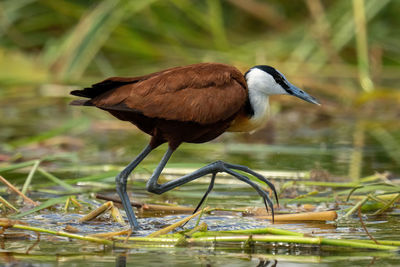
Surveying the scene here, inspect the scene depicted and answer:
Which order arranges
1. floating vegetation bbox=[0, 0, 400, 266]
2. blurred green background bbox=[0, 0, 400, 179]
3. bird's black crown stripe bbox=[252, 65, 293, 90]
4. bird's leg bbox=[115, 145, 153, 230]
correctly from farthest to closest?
blurred green background bbox=[0, 0, 400, 179]
bird's black crown stripe bbox=[252, 65, 293, 90]
bird's leg bbox=[115, 145, 153, 230]
floating vegetation bbox=[0, 0, 400, 266]

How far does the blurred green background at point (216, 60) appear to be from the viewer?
754 centimetres

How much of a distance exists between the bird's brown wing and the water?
0.63 m

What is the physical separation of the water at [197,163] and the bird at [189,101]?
1.64 feet

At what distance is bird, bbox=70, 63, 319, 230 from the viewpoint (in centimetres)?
449

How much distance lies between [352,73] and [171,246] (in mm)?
7189

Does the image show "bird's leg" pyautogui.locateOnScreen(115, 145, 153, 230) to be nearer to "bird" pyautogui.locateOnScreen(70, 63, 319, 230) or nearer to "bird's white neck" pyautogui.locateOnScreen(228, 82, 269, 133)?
"bird" pyautogui.locateOnScreen(70, 63, 319, 230)

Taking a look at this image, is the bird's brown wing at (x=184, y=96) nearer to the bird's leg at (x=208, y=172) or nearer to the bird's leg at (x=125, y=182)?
the bird's leg at (x=208, y=172)

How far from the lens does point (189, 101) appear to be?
4.51 metres

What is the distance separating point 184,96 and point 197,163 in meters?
1.94

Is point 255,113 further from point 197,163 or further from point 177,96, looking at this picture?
point 197,163

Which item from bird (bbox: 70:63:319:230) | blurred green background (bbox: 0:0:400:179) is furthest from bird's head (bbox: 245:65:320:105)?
blurred green background (bbox: 0:0:400:179)

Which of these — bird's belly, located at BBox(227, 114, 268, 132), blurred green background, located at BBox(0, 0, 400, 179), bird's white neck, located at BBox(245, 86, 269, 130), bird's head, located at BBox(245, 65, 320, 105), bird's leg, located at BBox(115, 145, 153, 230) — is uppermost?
blurred green background, located at BBox(0, 0, 400, 179)

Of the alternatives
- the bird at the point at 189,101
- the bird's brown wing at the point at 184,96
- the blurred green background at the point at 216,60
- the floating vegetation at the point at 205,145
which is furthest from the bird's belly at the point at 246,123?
the blurred green background at the point at 216,60

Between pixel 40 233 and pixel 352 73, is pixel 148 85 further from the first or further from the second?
pixel 352 73
